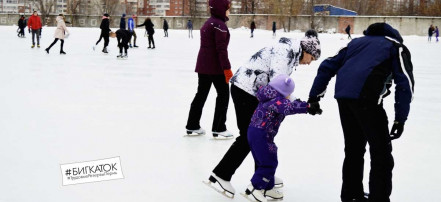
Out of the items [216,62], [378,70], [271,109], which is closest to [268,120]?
[271,109]

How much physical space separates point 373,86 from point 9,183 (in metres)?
2.72

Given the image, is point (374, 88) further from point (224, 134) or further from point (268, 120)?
point (224, 134)

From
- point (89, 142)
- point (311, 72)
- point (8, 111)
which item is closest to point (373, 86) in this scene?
point (89, 142)

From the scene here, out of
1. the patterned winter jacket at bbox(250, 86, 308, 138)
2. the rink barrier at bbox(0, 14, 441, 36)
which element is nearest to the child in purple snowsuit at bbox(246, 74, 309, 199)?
the patterned winter jacket at bbox(250, 86, 308, 138)

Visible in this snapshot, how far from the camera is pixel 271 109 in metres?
3.19

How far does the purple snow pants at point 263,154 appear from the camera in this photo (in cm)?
327

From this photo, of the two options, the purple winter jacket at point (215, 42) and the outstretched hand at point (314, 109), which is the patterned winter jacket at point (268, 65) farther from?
the purple winter jacket at point (215, 42)

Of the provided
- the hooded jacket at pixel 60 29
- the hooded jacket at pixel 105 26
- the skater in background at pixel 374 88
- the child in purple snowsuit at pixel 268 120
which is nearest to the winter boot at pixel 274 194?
the child in purple snowsuit at pixel 268 120

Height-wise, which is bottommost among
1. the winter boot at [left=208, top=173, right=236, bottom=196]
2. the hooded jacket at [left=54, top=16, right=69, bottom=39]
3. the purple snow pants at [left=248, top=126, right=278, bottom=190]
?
the winter boot at [left=208, top=173, right=236, bottom=196]

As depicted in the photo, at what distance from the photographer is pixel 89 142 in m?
4.92

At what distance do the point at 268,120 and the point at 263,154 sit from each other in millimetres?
235

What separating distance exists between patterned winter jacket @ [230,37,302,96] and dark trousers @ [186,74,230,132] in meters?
1.39

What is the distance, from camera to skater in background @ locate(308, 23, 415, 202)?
289cm

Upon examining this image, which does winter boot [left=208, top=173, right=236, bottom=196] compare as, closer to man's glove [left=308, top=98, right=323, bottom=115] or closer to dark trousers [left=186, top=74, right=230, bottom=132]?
man's glove [left=308, top=98, right=323, bottom=115]
